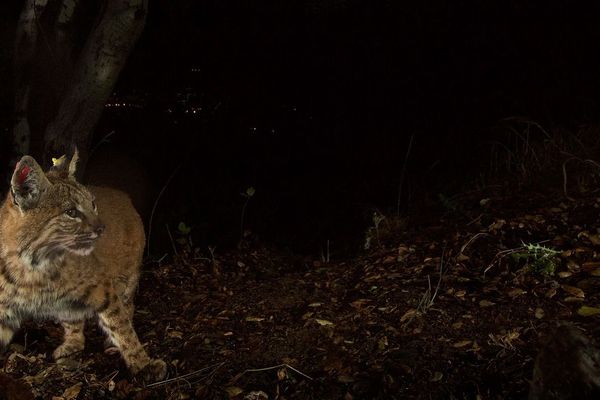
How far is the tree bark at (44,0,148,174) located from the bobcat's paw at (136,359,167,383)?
269 centimetres

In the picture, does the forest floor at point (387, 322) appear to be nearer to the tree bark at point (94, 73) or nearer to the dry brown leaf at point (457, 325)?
the dry brown leaf at point (457, 325)

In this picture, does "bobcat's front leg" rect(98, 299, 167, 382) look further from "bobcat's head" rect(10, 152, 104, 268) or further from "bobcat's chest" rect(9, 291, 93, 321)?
"bobcat's head" rect(10, 152, 104, 268)

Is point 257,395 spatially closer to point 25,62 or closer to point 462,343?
point 462,343

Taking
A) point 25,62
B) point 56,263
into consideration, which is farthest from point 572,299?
point 25,62

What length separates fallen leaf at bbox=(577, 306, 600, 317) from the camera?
3809mm

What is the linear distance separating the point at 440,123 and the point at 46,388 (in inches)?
324

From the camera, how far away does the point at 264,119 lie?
1211 centimetres

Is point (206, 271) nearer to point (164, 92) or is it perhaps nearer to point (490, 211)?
point (490, 211)

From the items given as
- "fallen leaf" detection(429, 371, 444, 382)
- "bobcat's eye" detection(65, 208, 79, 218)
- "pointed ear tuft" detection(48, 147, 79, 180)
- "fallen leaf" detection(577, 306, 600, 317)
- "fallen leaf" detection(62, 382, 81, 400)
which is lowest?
"fallen leaf" detection(62, 382, 81, 400)

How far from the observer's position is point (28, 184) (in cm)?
406

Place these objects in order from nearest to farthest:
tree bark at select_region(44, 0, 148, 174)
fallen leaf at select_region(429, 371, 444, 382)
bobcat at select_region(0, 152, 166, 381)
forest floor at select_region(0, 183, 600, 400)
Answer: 1. fallen leaf at select_region(429, 371, 444, 382)
2. forest floor at select_region(0, 183, 600, 400)
3. bobcat at select_region(0, 152, 166, 381)
4. tree bark at select_region(44, 0, 148, 174)

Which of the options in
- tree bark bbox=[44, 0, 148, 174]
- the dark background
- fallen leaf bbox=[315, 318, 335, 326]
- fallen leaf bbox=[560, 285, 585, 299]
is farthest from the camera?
the dark background

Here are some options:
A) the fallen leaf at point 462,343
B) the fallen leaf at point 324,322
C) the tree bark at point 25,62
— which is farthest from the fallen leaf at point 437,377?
the tree bark at point 25,62

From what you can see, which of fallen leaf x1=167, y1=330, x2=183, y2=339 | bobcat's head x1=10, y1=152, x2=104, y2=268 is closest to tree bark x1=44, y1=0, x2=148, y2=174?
bobcat's head x1=10, y1=152, x2=104, y2=268
